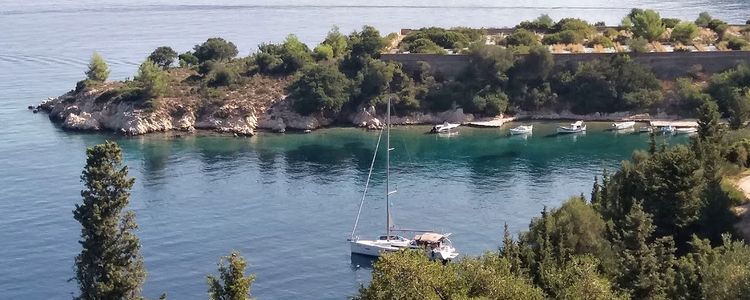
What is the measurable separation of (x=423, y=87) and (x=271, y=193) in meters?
26.0

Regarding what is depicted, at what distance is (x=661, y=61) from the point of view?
86.8m

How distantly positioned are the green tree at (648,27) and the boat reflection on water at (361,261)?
51626 mm

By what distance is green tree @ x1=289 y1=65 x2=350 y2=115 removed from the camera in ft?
272

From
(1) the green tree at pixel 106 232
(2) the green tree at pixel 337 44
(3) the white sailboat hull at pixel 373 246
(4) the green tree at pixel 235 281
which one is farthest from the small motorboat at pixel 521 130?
(4) the green tree at pixel 235 281

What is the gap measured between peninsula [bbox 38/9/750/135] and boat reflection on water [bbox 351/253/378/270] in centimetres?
3176

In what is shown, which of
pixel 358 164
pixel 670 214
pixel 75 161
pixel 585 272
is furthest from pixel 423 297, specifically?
pixel 75 161

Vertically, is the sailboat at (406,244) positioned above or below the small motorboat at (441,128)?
below

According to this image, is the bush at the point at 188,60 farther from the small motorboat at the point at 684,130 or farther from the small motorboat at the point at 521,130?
the small motorboat at the point at 684,130

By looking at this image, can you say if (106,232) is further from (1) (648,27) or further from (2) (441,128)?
(1) (648,27)

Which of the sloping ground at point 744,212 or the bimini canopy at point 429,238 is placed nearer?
the sloping ground at point 744,212

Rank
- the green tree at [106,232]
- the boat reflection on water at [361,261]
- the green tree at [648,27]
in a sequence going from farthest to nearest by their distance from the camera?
the green tree at [648,27]
the boat reflection on water at [361,261]
the green tree at [106,232]

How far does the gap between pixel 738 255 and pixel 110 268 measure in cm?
2059

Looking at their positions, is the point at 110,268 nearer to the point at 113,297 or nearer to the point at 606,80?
the point at 113,297

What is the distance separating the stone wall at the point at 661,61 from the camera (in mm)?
85438
